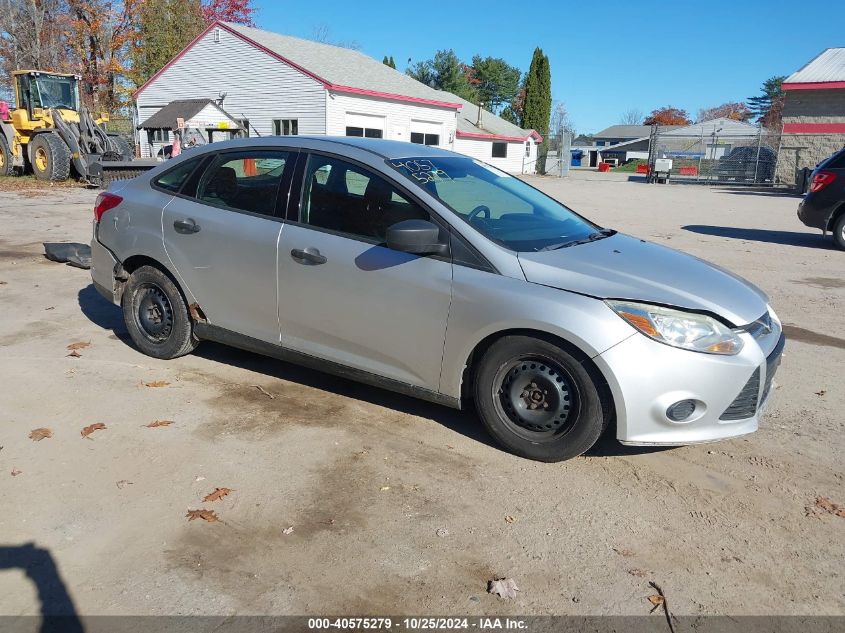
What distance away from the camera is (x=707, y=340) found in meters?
3.51

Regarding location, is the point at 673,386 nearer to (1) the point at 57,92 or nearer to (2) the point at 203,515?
(2) the point at 203,515

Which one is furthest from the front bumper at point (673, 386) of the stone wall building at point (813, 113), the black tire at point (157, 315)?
the stone wall building at point (813, 113)

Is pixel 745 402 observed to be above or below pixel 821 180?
below

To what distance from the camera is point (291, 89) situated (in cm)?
2983

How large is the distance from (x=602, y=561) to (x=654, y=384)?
939 mm

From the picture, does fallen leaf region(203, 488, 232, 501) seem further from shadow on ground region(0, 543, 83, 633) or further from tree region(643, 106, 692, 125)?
tree region(643, 106, 692, 125)

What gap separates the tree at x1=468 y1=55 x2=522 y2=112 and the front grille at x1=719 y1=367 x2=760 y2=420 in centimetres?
8755

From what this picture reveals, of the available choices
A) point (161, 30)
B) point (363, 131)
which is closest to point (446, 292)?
point (363, 131)

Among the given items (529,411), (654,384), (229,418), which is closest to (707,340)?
(654,384)

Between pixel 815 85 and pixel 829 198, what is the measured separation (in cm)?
2559

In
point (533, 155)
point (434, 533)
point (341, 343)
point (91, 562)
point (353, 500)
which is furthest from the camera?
point (533, 155)

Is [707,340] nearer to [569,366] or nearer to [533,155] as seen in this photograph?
[569,366]

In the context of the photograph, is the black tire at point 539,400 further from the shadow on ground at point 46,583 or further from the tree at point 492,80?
the tree at point 492,80

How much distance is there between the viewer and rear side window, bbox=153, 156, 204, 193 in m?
5.07
